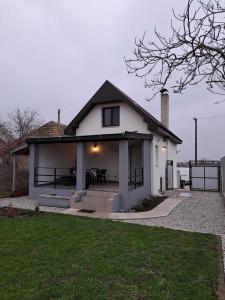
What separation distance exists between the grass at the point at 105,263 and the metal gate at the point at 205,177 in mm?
13001

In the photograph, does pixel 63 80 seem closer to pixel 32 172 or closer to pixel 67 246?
pixel 32 172

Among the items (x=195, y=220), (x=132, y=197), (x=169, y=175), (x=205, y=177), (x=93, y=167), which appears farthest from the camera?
(x=205, y=177)

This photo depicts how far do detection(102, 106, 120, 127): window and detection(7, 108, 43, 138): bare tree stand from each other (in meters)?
13.1

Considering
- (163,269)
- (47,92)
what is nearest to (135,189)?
(163,269)

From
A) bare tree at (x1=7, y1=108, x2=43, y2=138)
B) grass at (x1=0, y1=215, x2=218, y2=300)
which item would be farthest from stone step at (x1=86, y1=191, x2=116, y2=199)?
bare tree at (x1=7, y1=108, x2=43, y2=138)

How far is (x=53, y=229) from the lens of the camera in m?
7.74

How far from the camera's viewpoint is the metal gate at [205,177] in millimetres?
19578

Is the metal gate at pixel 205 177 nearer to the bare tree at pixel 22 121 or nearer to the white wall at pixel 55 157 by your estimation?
the white wall at pixel 55 157

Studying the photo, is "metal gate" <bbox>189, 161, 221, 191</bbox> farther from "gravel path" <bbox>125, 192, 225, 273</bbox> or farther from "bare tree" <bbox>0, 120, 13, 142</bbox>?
"bare tree" <bbox>0, 120, 13, 142</bbox>

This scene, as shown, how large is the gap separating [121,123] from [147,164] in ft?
9.19

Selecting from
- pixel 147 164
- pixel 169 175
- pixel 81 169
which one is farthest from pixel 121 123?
pixel 169 175

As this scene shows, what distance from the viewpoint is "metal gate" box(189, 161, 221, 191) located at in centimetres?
1958

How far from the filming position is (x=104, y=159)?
54.9 ft

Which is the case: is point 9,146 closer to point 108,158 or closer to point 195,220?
point 108,158
